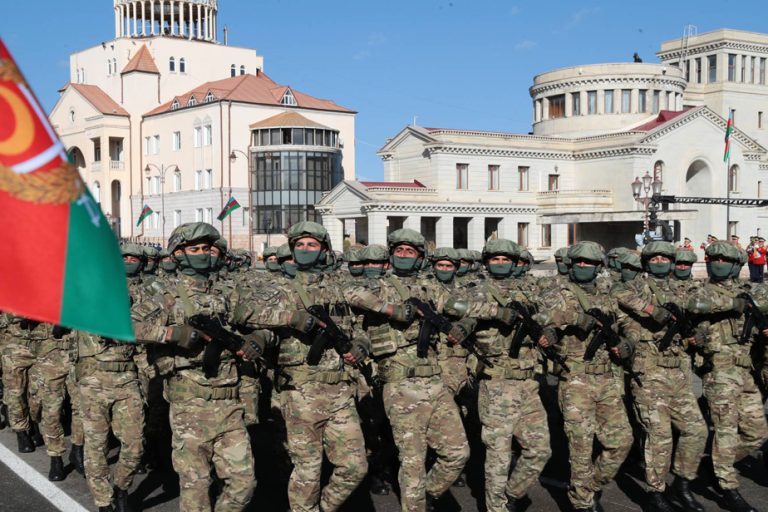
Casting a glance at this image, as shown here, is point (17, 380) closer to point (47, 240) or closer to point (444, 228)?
point (47, 240)

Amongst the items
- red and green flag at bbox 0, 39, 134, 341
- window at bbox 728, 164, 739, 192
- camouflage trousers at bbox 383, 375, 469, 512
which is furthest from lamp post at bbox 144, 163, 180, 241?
red and green flag at bbox 0, 39, 134, 341

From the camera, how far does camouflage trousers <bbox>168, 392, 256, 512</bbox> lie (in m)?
5.73

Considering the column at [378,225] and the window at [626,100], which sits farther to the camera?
the window at [626,100]

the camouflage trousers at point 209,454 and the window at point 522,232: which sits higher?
the window at point 522,232

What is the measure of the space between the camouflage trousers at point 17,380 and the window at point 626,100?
183 ft

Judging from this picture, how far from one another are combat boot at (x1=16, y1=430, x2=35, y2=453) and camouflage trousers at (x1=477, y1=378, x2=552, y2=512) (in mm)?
5441

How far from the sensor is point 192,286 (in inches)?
241

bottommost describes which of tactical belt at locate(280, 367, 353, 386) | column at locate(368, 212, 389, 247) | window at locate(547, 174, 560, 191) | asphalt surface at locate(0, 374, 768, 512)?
asphalt surface at locate(0, 374, 768, 512)

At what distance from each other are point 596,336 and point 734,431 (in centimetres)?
155

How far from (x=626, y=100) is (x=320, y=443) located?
57609 millimetres

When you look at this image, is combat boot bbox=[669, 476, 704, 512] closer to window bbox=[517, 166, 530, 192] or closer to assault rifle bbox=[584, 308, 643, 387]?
assault rifle bbox=[584, 308, 643, 387]

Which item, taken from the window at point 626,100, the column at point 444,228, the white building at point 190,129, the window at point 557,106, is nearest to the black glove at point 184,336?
the column at point 444,228

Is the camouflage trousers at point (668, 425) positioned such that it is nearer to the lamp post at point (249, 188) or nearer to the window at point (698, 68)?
the lamp post at point (249, 188)

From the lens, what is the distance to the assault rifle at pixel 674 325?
721 centimetres
